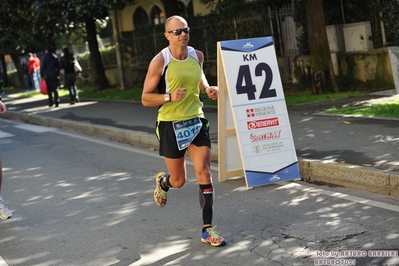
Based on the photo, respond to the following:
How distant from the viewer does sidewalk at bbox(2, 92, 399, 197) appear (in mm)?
8148

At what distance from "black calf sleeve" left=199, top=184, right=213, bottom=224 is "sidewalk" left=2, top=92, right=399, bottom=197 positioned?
2.21 metres

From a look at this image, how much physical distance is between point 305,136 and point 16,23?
2143 cm

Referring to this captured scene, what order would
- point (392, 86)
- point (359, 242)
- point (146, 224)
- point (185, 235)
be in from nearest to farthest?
1. point (359, 242)
2. point (185, 235)
3. point (146, 224)
4. point (392, 86)

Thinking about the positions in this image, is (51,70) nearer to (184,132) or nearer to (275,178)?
(275,178)

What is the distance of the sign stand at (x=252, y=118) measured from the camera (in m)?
8.66

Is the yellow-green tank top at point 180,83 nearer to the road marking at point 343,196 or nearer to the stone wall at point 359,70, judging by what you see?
the road marking at point 343,196

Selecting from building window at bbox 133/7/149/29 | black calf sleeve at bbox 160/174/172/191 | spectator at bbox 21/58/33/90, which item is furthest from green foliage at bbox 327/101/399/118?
spectator at bbox 21/58/33/90

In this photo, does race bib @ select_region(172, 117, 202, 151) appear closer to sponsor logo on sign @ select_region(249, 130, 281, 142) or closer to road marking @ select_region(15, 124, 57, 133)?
sponsor logo on sign @ select_region(249, 130, 281, 142)

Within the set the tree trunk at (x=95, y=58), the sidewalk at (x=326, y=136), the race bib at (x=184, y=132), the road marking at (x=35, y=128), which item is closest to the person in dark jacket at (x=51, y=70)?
the sidewalk at (x=326, y=136)

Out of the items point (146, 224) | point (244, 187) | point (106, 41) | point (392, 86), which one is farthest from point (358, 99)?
point (106, 41)

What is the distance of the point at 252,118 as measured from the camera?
8797mm

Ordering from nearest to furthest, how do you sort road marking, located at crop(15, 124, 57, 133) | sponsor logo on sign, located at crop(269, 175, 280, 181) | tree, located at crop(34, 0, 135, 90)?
sponsor logo on sign, located at crop(269, 175, 280, 181), road marking, located at crop(15, 124, 57, 133), tree, located at crop(34, 0, 135, 90)

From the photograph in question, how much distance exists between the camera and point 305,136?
36.8ft

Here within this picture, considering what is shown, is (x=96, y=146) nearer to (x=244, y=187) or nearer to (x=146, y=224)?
(x=244, y=187)
